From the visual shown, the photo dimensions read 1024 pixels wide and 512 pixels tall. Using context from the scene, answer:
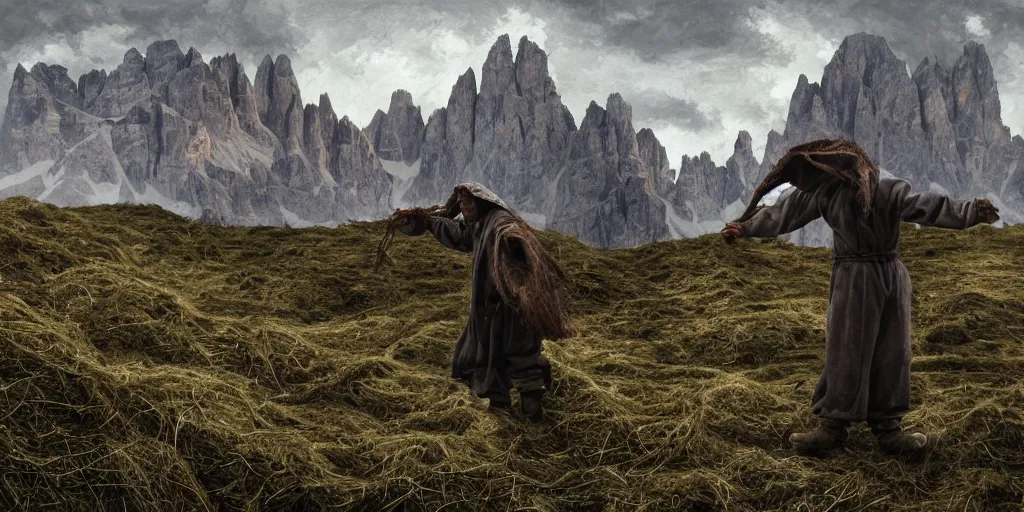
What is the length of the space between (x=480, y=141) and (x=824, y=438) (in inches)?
4045

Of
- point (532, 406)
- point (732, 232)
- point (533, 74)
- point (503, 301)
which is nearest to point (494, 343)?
point (503, 301)

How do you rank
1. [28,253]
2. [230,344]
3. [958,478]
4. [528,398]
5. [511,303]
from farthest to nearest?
[28,253] < [230,344] < [528,398] < [511,303] < [958,478]

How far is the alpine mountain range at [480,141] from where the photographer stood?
95.9 metres

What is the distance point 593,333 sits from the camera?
776 cm

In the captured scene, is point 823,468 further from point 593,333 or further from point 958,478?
point 593,333

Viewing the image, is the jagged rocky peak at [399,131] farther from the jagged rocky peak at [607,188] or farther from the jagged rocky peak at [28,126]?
the jagged rocky peak at [28,126]

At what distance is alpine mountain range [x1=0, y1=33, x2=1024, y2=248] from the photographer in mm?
95875

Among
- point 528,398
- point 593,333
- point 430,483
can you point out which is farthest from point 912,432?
point 593,333

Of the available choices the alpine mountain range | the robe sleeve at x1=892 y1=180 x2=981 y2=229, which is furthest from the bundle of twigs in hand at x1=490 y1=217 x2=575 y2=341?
the alpine mountain range

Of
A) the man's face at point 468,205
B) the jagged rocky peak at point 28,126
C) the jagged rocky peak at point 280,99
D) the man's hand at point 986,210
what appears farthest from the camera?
the jagged rocky peak at point 280,99

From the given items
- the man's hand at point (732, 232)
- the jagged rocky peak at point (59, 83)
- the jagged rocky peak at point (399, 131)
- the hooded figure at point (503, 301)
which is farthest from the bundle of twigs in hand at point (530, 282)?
the jagged rocky peak at point (59, 83)

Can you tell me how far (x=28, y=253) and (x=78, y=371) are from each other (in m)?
4.16

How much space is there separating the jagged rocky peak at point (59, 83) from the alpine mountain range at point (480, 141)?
0.26 metres

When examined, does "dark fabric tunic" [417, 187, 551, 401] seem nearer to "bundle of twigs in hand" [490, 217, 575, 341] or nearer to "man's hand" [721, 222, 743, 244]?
"bundle of twigs in hand" [490, 217, 575, 341]
